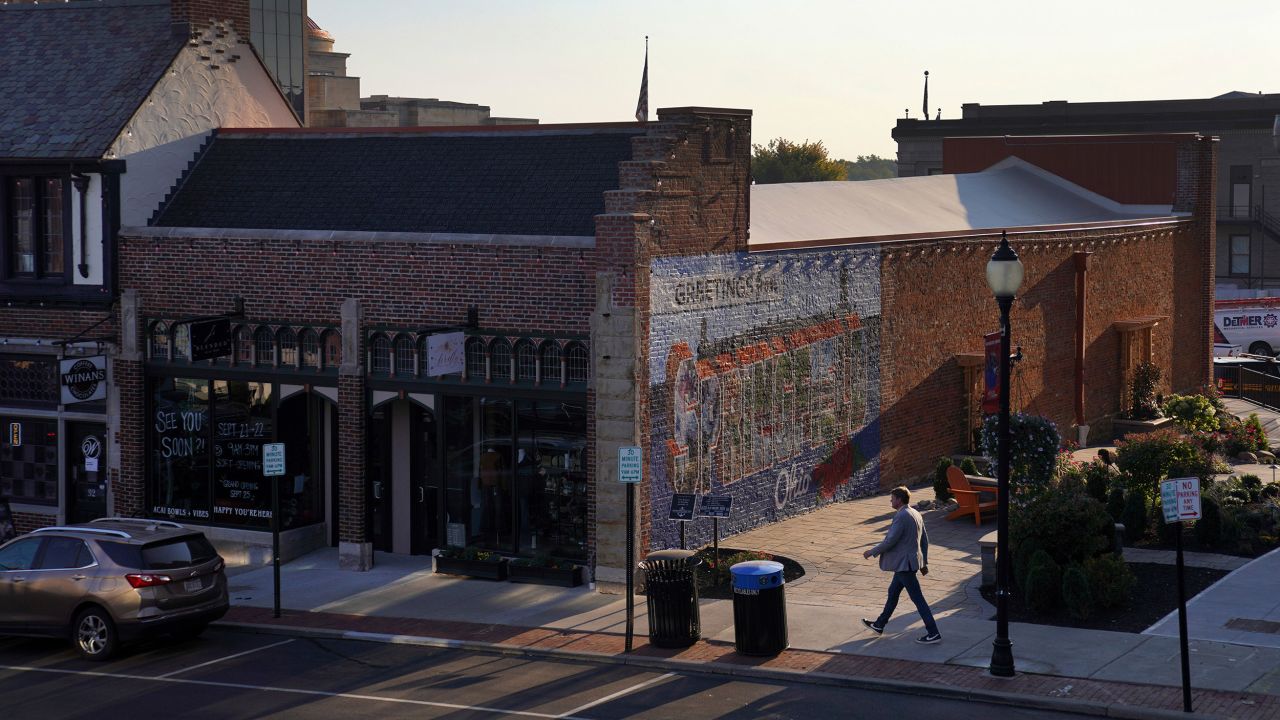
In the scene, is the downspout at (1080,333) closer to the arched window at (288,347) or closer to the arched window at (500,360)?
the arched window at (500,360)

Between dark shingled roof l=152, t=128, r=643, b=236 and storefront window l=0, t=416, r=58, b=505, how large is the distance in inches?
176

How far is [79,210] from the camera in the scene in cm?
2638

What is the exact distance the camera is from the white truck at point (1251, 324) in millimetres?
55875

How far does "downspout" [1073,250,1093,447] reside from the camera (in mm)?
35750

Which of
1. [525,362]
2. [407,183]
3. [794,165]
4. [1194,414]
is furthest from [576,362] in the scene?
[794,165]

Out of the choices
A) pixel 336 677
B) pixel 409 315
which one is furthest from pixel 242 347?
pixel 336 677

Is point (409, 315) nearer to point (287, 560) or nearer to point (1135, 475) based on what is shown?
point (287, 560)

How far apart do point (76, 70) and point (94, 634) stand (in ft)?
44.3

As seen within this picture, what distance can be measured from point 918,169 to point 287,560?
6022 centimetres

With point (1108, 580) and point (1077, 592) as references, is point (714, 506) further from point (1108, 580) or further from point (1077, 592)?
point (1108, 580)

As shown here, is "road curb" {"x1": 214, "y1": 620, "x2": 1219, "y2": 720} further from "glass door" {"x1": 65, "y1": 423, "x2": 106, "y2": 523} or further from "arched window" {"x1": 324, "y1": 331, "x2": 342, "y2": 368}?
"glass door" {"x1": 65, "y1": 423, "x2": 106, "y2": 523}

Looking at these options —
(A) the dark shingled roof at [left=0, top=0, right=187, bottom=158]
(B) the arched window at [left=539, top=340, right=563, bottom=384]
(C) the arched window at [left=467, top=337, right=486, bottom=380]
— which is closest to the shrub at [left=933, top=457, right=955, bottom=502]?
(B) the arched window at [left=539, top=340, right=563, bottom=384]

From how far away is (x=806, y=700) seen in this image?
16.3 metres

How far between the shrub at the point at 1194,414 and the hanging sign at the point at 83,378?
24102 millimetres
